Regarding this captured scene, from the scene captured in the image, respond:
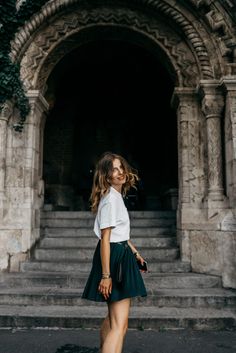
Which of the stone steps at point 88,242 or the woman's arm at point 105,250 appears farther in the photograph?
the stone steps at point 88,242

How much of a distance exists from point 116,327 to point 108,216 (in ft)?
2.60

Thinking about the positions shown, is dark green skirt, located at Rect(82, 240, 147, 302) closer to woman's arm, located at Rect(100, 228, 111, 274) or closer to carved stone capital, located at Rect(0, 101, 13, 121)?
woman's arm, located at Rect(100, 228, 111, 274)

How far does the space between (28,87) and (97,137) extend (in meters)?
5.02

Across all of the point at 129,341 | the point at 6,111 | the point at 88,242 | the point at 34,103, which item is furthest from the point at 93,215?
the point at 129,341

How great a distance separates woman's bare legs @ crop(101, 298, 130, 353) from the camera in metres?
2.42

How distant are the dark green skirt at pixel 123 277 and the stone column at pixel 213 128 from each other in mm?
3670

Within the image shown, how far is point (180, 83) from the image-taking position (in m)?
6.42

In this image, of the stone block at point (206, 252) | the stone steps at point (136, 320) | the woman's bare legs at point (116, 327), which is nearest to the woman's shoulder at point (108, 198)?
the woman's bare legs at point (116, 327)

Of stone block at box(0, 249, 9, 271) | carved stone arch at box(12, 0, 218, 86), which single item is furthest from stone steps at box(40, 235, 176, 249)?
carved stone arch at box(12, 0, 218, 86)

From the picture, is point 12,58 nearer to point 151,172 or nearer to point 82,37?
point 82,37

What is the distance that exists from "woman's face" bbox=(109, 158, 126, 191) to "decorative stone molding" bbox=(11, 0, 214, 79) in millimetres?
4101

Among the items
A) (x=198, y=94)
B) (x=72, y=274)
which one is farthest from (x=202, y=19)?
(x=72, y=274)

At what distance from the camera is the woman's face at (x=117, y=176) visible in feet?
8.59

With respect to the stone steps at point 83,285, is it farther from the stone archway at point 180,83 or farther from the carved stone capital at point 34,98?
the carved stone capital at point 34,98
